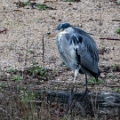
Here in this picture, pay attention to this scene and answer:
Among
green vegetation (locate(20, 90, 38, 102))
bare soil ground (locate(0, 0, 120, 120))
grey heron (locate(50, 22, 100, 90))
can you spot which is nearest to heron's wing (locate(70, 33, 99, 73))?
grey heron (locate(50, 22, 100, 90))

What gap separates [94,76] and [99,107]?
98 centimetres

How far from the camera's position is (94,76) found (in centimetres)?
898

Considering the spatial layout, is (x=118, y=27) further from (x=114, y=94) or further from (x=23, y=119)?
(x=23, y=119)

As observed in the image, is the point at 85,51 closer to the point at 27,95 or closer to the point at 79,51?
the point at 79,51

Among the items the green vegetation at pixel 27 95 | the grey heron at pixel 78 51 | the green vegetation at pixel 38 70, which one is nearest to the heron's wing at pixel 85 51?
the grey heron at pixel 78 51

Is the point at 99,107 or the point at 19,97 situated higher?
the point at 19,97

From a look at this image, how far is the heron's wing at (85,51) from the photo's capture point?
352 inches

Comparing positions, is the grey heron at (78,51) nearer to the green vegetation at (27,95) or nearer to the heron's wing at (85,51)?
the heron's wing at (85,51)

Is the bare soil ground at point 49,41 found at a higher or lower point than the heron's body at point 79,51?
lower

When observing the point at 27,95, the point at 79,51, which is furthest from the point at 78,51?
the point at 27,95

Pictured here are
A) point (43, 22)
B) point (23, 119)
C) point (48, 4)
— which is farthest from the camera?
point (48, 4)

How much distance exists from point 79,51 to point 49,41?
6.39 feet

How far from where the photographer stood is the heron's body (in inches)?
352

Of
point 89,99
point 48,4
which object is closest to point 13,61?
point 89,99
